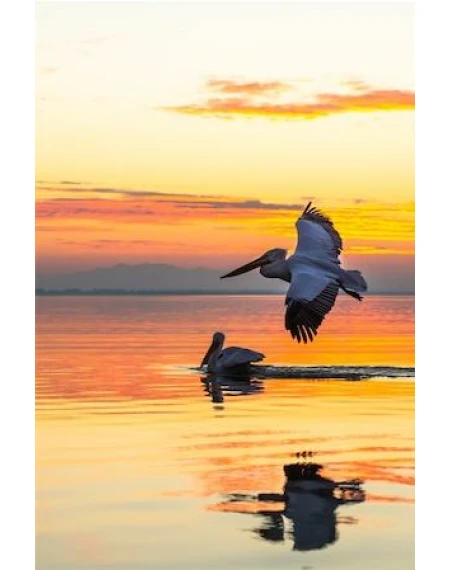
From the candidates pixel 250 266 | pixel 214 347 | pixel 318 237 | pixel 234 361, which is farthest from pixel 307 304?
pixel 214 347

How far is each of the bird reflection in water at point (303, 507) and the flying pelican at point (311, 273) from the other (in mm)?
2032

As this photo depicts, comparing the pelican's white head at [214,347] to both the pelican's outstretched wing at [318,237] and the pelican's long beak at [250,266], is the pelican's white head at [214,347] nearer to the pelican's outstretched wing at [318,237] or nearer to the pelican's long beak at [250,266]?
the pelican's long beak at [250,266]

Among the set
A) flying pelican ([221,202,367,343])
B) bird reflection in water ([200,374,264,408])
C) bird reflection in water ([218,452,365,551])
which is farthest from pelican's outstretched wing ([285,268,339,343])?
bird reflection in water ([218,452,365,551])

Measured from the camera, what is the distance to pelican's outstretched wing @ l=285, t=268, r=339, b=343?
1209cm

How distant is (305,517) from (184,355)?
1013 cm

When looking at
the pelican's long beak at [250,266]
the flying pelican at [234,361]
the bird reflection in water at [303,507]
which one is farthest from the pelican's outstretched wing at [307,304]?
the flying pelican at [234,361]

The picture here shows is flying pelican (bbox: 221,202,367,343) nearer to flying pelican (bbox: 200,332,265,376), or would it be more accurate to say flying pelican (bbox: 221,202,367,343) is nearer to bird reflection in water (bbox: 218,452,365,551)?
flying pelican (bbox: 200,332,265,376)

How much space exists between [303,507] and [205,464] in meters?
1.44

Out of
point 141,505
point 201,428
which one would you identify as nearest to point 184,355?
point 201,428

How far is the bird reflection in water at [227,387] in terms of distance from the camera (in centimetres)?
1442

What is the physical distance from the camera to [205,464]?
10461 mm
